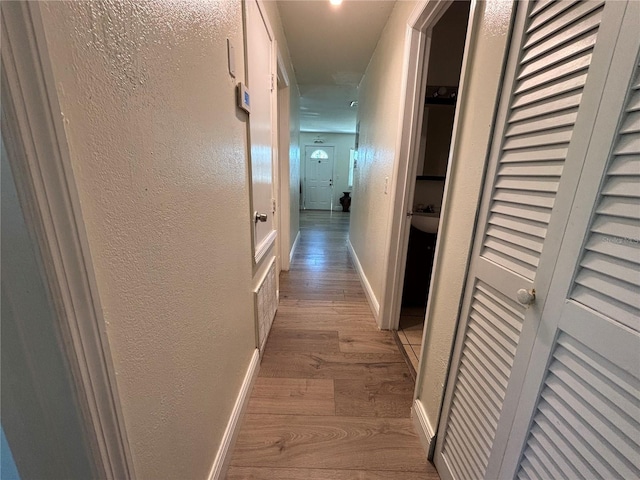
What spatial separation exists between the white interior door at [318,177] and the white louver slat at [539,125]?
24.3ft

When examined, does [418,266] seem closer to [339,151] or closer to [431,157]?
[431,157]

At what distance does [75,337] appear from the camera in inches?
14.6

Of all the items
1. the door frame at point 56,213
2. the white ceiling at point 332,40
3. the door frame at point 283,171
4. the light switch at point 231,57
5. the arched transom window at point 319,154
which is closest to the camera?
the door frame at point 56,213

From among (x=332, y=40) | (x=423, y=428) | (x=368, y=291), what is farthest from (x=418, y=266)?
(x=332, y=40)

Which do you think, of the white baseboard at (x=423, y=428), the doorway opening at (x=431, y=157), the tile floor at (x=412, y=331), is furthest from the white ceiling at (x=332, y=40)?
the white baseboard at (x=423, y=428)

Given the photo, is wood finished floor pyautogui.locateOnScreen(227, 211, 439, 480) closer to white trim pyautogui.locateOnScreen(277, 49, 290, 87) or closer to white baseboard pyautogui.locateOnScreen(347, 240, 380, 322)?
white baseboard pyautogui.locateOnScreen(347, 240, 380, 322)

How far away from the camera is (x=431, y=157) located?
2.30 m

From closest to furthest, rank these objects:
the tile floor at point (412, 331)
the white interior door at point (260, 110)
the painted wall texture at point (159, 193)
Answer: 1. the painted wall texture at point (159, 193)
2. the white interior door at point (260, 110)
3. the tile floor at point (412, 331)

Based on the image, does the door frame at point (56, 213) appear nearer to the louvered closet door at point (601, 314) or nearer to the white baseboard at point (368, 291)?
the louvered closet door at point (601, 314)

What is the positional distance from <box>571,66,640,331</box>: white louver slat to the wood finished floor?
1052mm

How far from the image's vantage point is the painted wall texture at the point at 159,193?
398mm

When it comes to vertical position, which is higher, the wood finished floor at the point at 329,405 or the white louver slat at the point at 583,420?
the white louver slat at the point at 583,420

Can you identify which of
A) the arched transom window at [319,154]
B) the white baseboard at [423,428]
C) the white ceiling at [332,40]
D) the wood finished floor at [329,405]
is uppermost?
the white ceiling at [332,40]

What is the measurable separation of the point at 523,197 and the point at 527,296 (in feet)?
0.82
